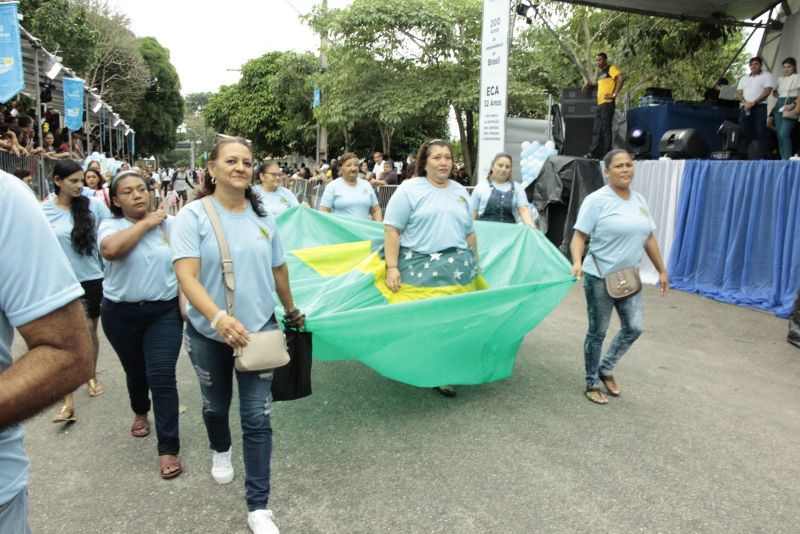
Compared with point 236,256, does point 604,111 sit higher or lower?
higher

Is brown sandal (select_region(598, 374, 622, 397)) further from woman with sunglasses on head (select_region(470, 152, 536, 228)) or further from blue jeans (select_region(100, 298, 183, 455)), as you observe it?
blue jeans (select_region(100, 298, 183, 455))

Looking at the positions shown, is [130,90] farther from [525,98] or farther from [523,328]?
[523,328]

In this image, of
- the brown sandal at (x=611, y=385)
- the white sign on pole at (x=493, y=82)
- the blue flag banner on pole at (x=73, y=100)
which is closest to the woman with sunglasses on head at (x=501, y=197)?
the brown sandal at (x=611, y=385)

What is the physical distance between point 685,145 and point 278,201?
6.45 meters

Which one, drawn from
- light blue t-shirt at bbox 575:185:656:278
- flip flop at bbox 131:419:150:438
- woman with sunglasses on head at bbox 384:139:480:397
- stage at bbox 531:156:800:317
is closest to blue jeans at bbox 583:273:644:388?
light blue t-shirt at bbox 575:185:656:278

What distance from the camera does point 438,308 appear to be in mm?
3912

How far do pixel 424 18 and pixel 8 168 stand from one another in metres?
15.7

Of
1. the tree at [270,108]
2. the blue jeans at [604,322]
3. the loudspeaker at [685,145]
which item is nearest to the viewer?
the blue jeans at [604,322]

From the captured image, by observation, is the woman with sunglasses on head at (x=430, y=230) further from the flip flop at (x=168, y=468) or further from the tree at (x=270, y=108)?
the tree at (x=270, y=108)

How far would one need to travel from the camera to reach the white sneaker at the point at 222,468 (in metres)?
3.32

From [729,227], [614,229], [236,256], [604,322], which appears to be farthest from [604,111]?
[236,256]

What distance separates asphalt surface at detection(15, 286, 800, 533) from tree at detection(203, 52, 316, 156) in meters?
30.9

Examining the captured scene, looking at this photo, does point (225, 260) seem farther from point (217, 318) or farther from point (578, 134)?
point (578, 134)

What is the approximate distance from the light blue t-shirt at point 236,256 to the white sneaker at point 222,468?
81cm
